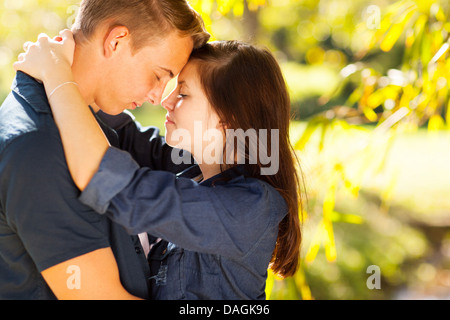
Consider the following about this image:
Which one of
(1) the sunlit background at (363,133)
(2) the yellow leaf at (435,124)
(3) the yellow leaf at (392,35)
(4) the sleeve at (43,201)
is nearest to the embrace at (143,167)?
(4) the sleeve at (43,201)

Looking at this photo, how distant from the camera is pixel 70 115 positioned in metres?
1.15

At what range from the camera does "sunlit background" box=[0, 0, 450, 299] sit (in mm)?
2061

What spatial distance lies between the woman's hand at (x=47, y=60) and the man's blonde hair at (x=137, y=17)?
0.15m

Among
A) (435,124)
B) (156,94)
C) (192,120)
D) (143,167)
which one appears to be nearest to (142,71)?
(156,94)

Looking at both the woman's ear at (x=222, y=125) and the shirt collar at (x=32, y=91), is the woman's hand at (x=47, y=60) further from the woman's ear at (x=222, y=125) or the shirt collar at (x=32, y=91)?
the woman's ear at (x=222, y=125)

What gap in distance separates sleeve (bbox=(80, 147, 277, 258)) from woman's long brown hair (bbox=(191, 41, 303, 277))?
0.21m

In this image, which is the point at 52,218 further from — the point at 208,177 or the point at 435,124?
the point at 435,124

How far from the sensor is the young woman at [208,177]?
116 cm

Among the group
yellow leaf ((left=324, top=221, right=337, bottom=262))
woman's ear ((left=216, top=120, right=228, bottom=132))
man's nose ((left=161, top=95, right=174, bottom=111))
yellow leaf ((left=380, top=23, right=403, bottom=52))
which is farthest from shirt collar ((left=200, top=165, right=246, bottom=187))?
yellow leaf ((left=380, top=23, right=403, bottom=52))

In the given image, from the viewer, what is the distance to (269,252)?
141 centimetres

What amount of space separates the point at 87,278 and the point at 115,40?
0.67 m

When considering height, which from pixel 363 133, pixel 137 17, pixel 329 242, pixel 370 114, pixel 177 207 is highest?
pixel 137 17
